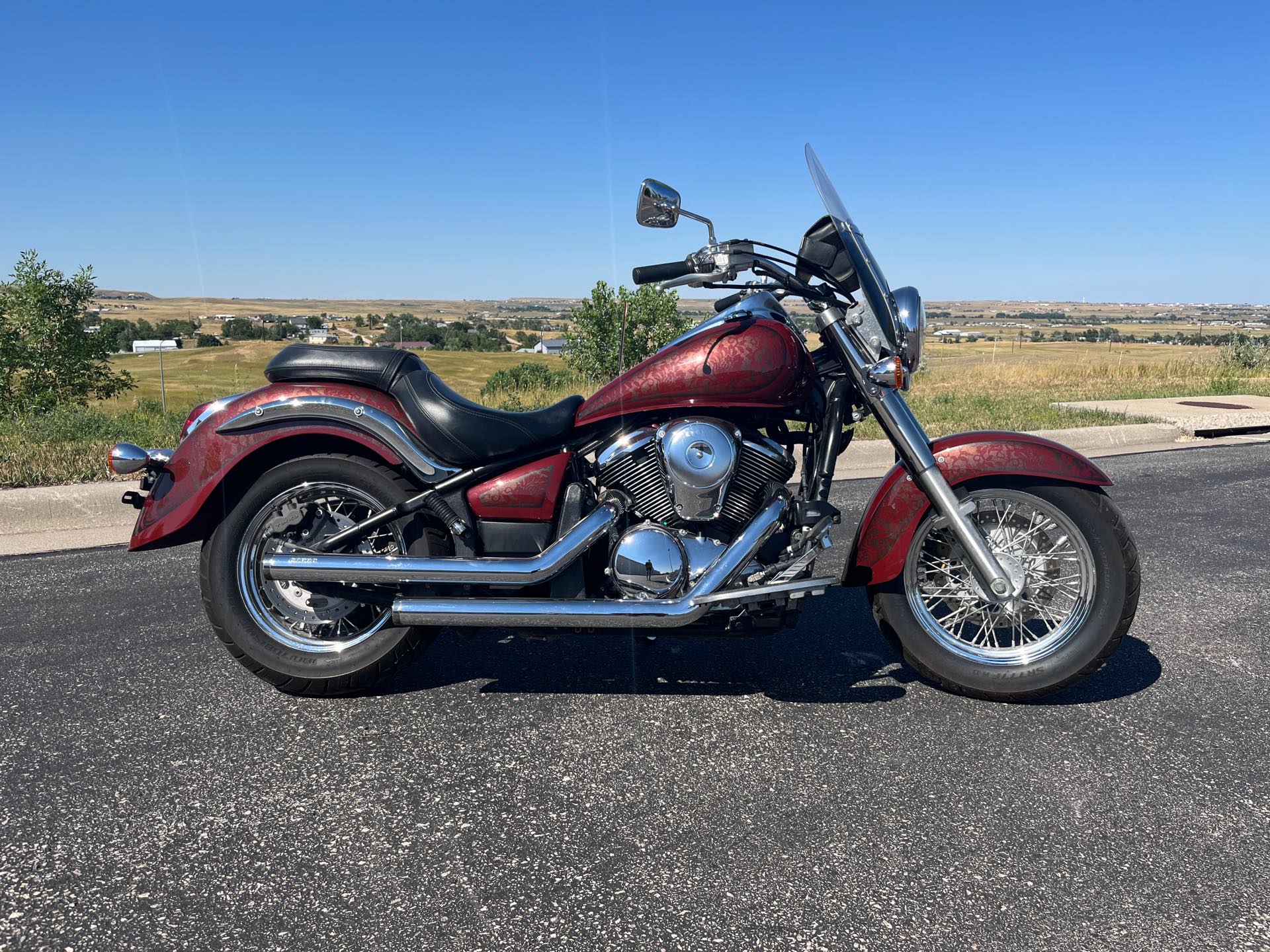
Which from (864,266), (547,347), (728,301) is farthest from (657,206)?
(547,347)

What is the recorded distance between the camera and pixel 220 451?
3379 millimetres

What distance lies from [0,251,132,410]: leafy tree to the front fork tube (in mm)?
22245

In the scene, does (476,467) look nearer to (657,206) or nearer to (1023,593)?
(657,206)

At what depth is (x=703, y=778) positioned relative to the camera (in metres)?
2.84

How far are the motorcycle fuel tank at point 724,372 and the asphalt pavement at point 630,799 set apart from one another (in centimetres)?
113

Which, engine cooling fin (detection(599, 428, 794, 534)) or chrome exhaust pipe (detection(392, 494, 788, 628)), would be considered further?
engine cooling fin (detection(599, 428, 794, 534))

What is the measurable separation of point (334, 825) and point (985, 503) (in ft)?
8.28

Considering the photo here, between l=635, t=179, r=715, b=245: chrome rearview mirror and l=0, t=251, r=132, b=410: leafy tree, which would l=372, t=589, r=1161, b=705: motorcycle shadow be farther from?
l=0, t=251, r=132, b=410: leafy tree

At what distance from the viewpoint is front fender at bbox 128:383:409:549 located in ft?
11.0

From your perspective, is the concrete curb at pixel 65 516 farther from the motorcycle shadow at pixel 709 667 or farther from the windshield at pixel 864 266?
the windshield at pixel 864 266

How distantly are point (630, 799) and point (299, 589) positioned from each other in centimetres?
159

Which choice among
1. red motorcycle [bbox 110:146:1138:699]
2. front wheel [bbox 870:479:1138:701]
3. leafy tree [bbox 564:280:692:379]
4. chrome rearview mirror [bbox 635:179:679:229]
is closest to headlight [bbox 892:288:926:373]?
red motorcycle [bbox 110:146:1138:699]

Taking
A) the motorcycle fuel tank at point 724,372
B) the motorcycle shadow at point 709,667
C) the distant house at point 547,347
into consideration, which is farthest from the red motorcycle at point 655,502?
the distant house at point 547,347

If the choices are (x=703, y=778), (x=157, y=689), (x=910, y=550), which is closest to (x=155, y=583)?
(x=157, y=689)
